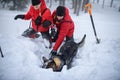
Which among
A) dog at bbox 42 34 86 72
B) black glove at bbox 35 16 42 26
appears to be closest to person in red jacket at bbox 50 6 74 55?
dog at bbox 42 34 86 72

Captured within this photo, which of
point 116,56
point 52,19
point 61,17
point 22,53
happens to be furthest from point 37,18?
point 116,56

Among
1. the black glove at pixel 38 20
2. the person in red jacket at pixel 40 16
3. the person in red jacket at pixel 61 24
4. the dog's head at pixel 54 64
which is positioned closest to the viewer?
the dog's head at pixel 54 64

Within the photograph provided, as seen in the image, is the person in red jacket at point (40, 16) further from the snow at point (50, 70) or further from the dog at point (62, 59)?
the dog at point (62, 59)

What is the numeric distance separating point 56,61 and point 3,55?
1661mm

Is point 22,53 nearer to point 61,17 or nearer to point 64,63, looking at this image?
point 64,63

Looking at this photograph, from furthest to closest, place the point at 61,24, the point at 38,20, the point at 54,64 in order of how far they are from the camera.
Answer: the point at 38,20, the point at 61,24, the point at 54,64

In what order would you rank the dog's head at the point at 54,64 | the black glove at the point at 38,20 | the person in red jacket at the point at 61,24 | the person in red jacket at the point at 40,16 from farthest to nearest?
1. the black glove at the point at 38,20
2. the person in red jacket at the point at 40,16
3. the person in red jacket at the point at 61,24
4. the dog's head at the point at 54,64

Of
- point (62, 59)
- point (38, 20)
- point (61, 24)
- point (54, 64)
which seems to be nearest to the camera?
point (54, 64)

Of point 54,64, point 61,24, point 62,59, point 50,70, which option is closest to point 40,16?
point 61,24

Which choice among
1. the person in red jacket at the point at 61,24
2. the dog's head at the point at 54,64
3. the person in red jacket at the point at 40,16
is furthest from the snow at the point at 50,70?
the person in red jacket at the point at 61,24

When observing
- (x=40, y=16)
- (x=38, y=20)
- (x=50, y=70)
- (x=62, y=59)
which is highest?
(x=40, y=16)

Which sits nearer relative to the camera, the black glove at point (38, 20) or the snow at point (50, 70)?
the snow at point (50, 70)

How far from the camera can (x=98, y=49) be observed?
584 cm

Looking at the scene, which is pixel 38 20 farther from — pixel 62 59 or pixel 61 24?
pixel 62 59
